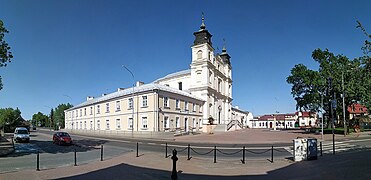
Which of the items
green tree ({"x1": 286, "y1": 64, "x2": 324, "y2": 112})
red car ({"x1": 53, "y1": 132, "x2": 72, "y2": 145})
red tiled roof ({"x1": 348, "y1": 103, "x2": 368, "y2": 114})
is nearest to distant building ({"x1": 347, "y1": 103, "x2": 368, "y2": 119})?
red tiled roof ({"x1": 348, "y1": 103, "x2": 368, "y2": 114})

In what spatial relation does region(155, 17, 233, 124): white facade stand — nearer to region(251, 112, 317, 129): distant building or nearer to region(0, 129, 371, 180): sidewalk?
region(0, 129, 371, 180): sidewalk

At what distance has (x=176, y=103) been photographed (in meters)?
43.1

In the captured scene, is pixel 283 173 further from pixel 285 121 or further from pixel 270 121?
pixel 285 121

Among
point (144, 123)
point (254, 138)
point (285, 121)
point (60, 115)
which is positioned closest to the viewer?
point (254, 138)

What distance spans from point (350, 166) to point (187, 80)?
168 ft

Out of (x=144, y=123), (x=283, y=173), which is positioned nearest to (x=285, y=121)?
(x=144, y=123)

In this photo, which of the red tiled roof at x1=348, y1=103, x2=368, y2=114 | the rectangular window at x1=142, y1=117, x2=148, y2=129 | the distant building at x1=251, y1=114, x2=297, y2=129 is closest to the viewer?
the rectangular window at x1=142, y1=117, x2=148, y2=129

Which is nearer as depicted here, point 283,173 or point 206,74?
point 283,173

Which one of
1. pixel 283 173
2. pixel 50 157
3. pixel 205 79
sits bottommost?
pixel 50 157

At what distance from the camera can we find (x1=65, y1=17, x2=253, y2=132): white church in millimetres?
39656

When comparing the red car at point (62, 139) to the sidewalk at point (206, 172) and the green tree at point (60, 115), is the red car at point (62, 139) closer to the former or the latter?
the sidewalk at point (206, 172)

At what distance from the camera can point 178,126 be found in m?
43.4

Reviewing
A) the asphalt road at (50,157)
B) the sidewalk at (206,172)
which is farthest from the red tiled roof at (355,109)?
the asphalt road at (50,157)

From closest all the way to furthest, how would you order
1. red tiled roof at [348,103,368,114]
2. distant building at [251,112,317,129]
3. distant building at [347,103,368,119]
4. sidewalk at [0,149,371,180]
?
sidewalk at [0,149,371,180], red tiled roof at [348,103,368,114], distant building at [347,103,368,119], distant building at [251,112,317,129]
